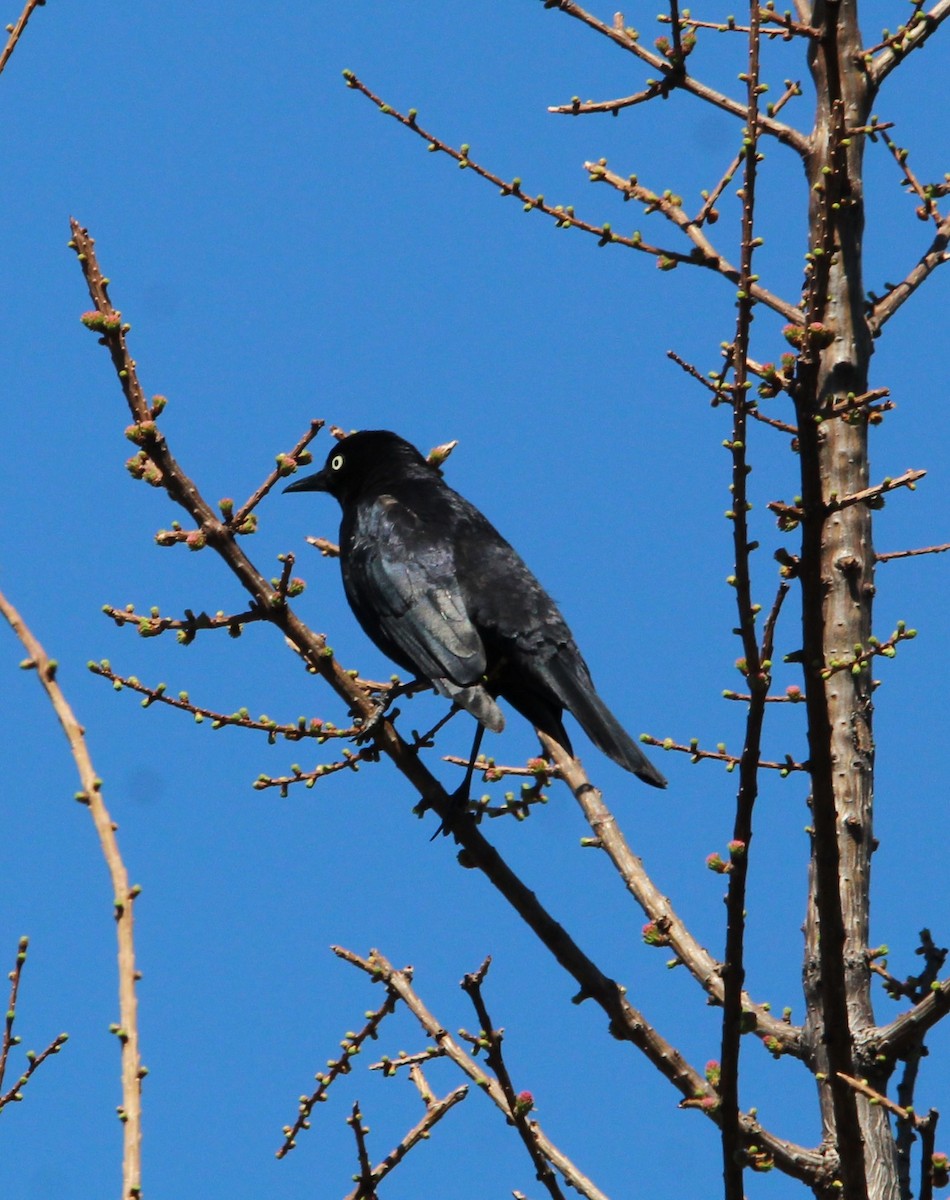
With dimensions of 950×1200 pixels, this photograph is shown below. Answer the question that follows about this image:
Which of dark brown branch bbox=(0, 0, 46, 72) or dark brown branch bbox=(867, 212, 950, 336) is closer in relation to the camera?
dark brown branch bbox=(0, 0, 46, 72)

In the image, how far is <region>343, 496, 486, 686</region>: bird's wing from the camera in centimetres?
581

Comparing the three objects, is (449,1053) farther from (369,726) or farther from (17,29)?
(17,29)

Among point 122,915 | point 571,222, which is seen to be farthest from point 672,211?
point 122,915

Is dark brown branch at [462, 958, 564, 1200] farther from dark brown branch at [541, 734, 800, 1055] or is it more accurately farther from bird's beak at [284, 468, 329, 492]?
bird's beak at [284, 468, 329, 492]

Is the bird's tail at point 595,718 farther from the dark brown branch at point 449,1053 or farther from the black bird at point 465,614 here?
the dark brown branch at point 449,1053

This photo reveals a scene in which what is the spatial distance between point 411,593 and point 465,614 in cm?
27

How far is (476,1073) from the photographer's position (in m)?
3.97

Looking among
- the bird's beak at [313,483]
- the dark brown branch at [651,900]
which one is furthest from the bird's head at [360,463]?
the dark brown branch at [651,900]

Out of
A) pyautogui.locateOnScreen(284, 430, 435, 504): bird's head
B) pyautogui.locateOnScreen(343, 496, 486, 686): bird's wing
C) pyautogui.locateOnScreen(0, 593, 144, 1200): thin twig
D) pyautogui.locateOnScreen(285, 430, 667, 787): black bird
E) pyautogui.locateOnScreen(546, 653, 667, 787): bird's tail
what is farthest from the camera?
pyautogui.locateOnScreen(284, 430, 435, 504): bird's head

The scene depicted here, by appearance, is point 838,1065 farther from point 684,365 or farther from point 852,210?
point 852,210

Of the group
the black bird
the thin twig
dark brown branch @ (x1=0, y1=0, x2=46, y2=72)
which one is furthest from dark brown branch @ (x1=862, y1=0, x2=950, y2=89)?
the thin twig

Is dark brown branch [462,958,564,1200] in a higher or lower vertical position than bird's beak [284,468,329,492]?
lower

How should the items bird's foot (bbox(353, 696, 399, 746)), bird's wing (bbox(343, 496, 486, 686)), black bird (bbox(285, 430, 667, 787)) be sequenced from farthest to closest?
bird's wing (bbox(343, 496, 486, 686)), black bird (bbox(285, 430, 667, 787)), bird's foot (bbox(353, 696, 399, 746))

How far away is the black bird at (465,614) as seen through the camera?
557 centimetres
